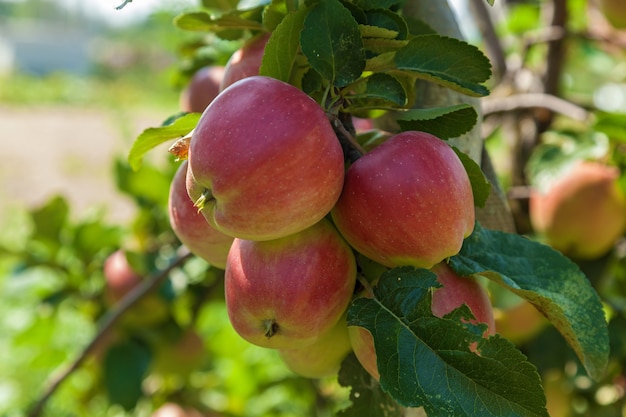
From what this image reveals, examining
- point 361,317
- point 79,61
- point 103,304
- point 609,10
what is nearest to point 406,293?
point 361,317

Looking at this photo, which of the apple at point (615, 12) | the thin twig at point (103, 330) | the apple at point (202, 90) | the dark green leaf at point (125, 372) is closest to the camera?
the apple at point (202, 90)

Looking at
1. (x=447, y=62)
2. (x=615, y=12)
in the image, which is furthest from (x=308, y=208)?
(x=615, y=12)

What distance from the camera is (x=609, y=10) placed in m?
1.14

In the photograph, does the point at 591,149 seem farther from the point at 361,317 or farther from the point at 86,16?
the point at 86,16

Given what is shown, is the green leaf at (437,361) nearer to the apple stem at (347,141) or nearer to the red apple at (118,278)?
the apple stem at (347,141)

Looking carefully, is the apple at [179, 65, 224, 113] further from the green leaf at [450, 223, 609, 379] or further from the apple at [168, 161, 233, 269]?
the green leaf at [450, 223, 609, 379]

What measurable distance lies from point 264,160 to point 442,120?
137mm

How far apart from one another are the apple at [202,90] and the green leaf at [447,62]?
27 centimetres

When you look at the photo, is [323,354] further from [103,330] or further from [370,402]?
[103,330]

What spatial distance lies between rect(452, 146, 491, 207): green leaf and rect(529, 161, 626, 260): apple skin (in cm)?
42

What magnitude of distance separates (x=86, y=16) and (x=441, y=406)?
80.4 feet

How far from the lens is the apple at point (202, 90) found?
661 mm

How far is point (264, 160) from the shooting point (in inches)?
15.4

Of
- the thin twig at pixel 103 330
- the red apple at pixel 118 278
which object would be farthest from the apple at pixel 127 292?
the thin twig at pixel 103 330
